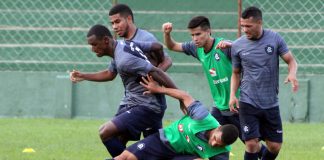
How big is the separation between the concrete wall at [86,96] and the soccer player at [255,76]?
596 cm

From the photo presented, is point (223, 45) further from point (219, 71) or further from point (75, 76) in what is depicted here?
point (75, 76)

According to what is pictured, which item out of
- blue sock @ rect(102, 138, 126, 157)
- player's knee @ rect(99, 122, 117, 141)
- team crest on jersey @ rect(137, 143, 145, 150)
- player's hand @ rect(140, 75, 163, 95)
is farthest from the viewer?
blue sock @ rect(102, 138, 126, 157)

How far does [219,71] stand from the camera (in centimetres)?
1072

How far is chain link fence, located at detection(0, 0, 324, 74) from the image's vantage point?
57.6 ft

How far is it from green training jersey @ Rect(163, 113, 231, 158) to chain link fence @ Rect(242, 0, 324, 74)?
802 cm

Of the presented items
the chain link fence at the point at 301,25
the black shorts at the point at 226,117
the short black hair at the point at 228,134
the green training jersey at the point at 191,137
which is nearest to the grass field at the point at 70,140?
the black shorts at the point at 226,117

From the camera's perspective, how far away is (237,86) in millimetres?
10406

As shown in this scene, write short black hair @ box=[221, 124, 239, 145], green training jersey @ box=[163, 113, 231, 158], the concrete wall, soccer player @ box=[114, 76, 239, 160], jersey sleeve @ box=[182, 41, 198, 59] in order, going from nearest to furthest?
short black hair @ box=[221, 124, 239, 145], soccer player @ box=[114, 76, 239, 160], green training jersey @ box=[163, 113, 231, 158], jersey sleeve @ box=[182, 41, 198, 59], the concrete wall

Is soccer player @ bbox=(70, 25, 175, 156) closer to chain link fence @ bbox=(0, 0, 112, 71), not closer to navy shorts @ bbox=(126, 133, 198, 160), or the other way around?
navy shorts @ bbox=(126, 133, 198, 160)

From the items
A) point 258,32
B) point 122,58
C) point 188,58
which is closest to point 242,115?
point 258,32

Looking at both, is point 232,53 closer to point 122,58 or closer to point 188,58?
point 122,58

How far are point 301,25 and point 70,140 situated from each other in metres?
5.90

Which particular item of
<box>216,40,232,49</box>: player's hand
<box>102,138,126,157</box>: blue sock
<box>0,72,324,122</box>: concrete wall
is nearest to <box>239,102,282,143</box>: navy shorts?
<box>216,40,232,49</box>: player's hand

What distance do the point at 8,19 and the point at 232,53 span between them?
9.04m
